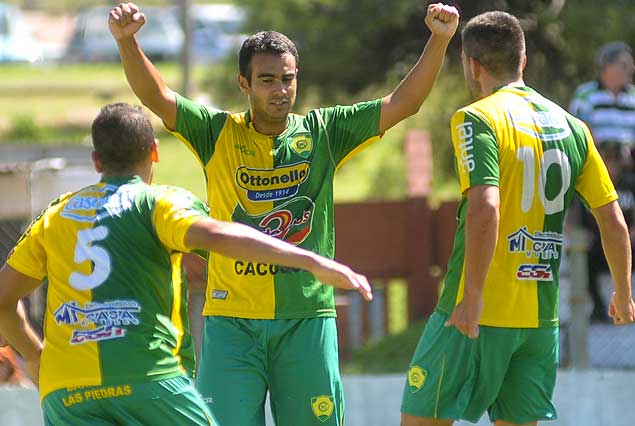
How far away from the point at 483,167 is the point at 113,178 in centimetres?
148

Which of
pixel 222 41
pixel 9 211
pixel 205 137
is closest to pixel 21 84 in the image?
pixel 222 41

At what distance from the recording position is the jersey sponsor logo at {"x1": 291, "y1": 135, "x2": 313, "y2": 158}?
18.4ft

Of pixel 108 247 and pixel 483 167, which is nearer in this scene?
pixel 108 247

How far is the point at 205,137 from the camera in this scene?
564 cm

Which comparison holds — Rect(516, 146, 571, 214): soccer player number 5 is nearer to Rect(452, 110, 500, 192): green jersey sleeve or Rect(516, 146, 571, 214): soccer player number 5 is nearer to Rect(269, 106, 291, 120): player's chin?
Rect(452, 110, 500, 192): green jersey sleeve

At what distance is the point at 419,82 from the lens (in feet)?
18.8

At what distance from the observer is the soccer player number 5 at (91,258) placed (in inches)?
185

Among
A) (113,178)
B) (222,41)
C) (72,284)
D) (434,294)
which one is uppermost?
(222,41)

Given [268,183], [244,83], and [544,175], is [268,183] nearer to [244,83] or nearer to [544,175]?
[244,83]

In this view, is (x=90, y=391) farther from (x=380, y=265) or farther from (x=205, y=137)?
(x=380, y=265)

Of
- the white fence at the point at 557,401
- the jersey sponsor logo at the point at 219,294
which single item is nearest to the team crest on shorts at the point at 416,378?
the jersey sponsor logo at the point at 219,294

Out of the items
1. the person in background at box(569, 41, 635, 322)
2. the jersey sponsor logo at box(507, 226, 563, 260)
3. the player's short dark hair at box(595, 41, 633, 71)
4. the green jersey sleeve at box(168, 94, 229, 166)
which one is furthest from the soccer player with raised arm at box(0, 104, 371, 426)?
the player's short dark hair at box(595, 41, 633, 71)

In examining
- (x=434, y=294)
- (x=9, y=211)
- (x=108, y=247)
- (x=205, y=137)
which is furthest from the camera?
(x=434, y=294)

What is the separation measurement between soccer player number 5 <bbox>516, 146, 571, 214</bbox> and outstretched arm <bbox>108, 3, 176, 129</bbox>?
4.97 ft
